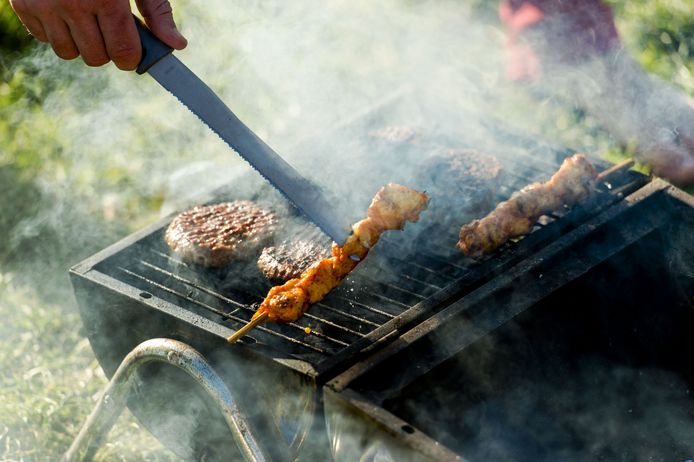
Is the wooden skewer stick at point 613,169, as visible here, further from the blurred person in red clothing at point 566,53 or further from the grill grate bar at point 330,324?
the grill grate bar at point 330,324

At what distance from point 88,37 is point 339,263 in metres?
1.42

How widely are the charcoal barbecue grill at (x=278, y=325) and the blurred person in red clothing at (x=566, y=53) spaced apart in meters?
0.40

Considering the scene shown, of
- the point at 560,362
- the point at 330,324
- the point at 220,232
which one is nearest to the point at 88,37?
the point at 220,232

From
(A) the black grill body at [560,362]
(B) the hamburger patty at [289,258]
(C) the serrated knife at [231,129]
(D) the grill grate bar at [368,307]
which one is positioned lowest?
(A) the black grill body at [560,362]

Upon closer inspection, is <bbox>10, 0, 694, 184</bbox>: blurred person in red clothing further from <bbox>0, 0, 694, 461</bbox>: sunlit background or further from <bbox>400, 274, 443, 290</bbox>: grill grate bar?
<bbox>400, 274, 443, 290</bbox>: grill grate bar

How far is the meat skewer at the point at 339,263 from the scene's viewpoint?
341 cm

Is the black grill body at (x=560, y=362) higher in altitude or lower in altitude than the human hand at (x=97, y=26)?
lower

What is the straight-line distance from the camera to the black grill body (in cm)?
317

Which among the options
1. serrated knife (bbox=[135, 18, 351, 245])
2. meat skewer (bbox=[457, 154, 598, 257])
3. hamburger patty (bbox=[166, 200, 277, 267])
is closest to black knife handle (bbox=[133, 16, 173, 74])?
serrated knife (bbox=[135, 18, 351, 245])

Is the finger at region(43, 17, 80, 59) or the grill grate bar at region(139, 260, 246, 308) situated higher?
the finger at region(43, 17, 80, 59)

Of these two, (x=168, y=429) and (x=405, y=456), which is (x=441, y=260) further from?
(x=168, y=429)

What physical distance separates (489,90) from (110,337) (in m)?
4.70

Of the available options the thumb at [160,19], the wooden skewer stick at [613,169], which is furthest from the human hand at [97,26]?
the wooden skewer stick at [613,169]

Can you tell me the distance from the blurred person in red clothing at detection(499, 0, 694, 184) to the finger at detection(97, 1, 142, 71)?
3027mm
